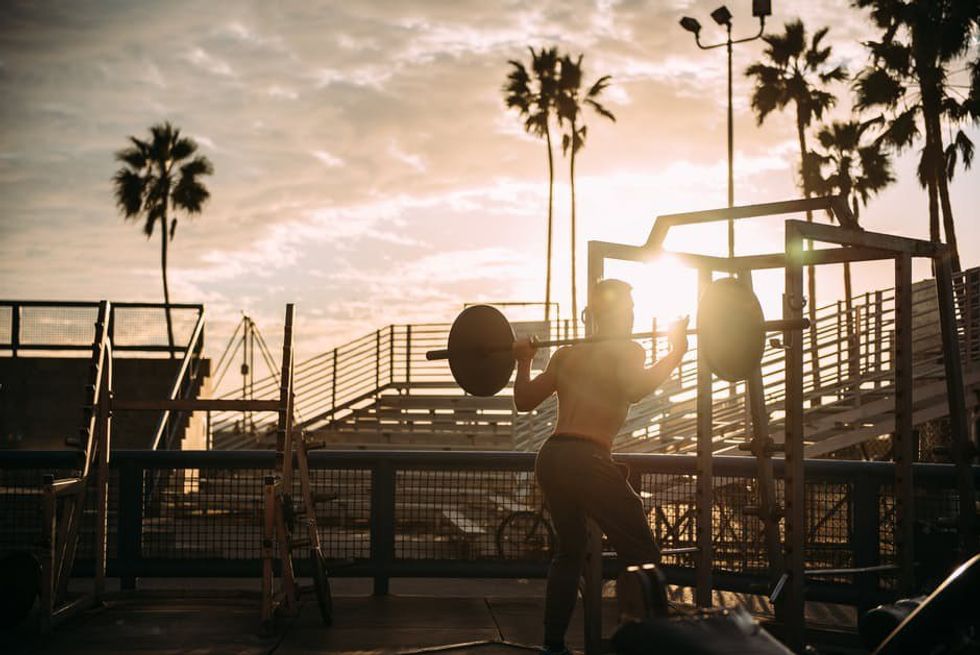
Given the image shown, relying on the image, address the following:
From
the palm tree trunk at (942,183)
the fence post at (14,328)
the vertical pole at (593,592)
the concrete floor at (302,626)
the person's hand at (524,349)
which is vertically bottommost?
the concrete floor at (302,626)

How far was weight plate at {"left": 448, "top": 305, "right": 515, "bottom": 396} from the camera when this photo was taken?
5266 millimetres

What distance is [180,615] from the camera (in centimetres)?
694

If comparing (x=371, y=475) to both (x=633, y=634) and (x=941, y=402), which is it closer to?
(x=633, y=634)

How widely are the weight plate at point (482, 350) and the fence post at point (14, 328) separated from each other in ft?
52.7

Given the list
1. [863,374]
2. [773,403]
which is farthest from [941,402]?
[773,403]

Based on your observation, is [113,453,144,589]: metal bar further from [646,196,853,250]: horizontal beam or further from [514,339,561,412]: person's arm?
[646,196,853,250]: horizontal beam

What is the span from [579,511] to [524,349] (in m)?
0.77

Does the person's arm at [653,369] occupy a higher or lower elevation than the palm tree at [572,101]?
lower

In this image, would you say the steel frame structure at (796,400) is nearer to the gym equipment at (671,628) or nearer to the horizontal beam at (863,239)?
the horizontal beam at (863,239)

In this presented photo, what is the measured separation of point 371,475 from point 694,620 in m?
5.08

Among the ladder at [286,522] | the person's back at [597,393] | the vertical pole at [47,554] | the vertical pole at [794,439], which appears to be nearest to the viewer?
the person's back at [597,393]

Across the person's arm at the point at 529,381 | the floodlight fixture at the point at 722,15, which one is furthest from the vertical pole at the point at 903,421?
the floodlight fixture at the point at 722,15

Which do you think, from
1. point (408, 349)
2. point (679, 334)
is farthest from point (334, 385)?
point (679, 334)

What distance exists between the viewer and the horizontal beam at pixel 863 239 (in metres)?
5.64
